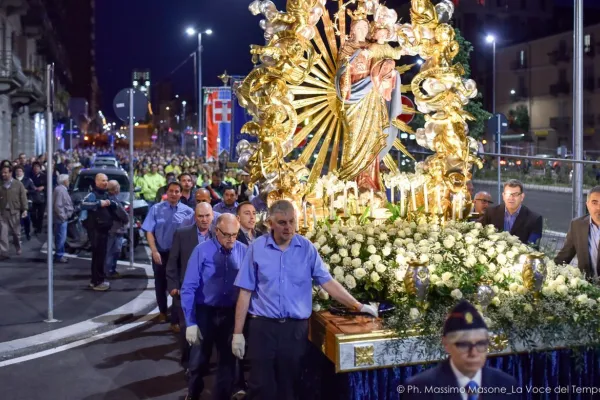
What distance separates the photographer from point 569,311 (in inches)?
240

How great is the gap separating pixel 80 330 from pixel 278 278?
5.03 m

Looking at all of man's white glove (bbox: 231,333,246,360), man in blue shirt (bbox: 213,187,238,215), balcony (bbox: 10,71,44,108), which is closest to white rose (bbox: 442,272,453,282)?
man's white glove (bbox: 231,333,246,360)

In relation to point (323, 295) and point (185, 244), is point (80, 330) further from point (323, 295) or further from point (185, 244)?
point (323, 295)

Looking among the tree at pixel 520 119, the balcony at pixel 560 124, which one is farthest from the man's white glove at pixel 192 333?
the balcony at pixel 560 124

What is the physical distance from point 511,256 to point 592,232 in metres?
1.07

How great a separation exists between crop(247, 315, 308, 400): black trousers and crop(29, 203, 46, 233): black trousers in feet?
48.9

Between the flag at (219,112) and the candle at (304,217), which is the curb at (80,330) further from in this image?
the flag at (219,112)

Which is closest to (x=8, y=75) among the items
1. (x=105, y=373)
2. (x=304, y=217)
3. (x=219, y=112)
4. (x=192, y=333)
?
(x=219, y=112)

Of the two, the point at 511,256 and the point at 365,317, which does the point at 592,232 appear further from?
the point at 365,317

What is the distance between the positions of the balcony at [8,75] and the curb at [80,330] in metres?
20.2

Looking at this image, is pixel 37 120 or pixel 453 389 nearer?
pixel 453 389

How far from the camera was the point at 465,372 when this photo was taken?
359cm

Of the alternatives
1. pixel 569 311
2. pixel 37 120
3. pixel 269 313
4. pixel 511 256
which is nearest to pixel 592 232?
pixel 511 256

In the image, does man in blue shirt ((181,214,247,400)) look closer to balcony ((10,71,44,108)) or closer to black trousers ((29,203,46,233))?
black trousers ((29,203,46,233))
